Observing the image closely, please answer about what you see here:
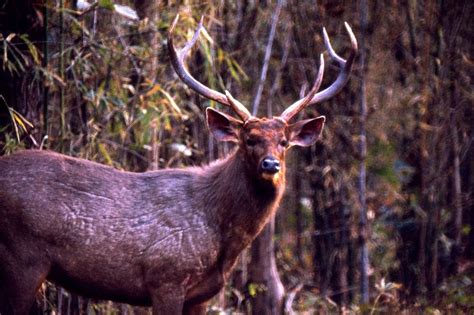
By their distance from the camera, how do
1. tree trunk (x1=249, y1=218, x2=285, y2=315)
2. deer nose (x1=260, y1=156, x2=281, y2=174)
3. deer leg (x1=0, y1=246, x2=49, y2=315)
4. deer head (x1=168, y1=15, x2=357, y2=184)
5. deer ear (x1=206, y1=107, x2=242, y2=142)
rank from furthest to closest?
tree trunk (x1=249, y1=218, x2=285, y2=315)
deer ear (x1=206, y1=107, x2=242, y2=142)
deer head (x1=168, y1=15, x2=357, y2=184)
deer nose (x1=260, y1=156, x2=281, y2=174)
deer leg (x1=0, y1=246, x2=49, y2=315)

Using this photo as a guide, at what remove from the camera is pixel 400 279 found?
12477 mm

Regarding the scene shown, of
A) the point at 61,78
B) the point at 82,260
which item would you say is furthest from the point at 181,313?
the point at 61,78

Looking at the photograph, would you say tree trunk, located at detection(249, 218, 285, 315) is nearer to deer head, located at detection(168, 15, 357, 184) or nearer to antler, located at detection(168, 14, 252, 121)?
deer head, located at detection(168, 15, 357, 184)

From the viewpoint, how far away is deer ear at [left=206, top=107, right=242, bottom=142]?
27.1 ft

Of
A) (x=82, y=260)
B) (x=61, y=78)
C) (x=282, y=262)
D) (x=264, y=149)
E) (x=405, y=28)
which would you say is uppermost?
(x=405, y=28)

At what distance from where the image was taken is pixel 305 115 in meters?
13.1

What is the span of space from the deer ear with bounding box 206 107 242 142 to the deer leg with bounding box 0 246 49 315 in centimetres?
181

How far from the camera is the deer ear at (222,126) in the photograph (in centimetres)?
827

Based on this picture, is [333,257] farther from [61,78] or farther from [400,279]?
[61,78]

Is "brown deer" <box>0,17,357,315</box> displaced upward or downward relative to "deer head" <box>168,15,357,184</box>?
downward

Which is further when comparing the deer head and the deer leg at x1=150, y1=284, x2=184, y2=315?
the deer head

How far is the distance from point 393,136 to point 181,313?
7.89 m

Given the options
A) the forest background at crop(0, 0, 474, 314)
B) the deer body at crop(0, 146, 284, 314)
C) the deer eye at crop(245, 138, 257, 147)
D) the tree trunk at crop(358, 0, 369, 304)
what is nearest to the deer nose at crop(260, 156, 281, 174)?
the deer eye at crop(245, 138, 257, 147)

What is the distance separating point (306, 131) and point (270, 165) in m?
0.84
